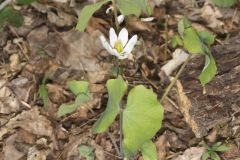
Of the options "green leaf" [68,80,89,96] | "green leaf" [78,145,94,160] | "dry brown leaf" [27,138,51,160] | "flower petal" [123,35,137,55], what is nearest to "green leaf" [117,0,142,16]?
"flower petal" [123,35,137,55]

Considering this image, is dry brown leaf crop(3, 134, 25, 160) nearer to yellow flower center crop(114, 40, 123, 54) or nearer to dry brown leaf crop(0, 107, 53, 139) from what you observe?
dry brown leaf crop(0, 107, 53, 139)

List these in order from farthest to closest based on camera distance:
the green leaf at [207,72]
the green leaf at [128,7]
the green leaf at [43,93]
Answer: the green leaf at [43,93], the green leaf at [207,72], the green leaf at [128,7]

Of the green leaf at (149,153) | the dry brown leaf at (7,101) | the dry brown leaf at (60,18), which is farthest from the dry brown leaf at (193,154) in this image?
the dry brown leaf at (60,18)

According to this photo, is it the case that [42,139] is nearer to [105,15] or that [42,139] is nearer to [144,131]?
[144,131]

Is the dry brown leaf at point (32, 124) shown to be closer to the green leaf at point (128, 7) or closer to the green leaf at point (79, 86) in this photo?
the green leaf at point (79, 86)

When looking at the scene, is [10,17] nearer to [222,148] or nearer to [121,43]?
[121,43]
